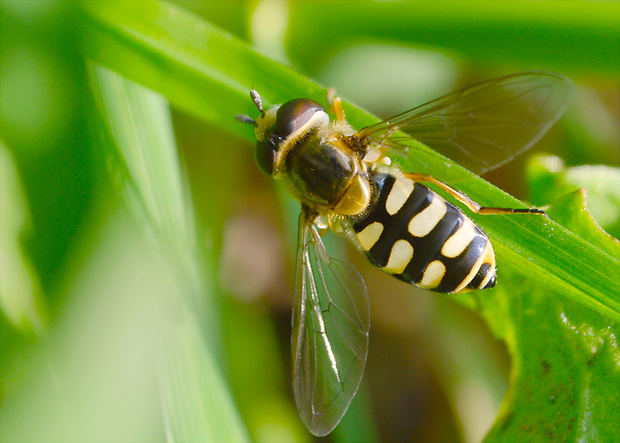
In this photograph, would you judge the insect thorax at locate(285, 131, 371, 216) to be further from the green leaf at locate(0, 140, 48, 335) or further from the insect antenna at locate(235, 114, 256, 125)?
the green leaf at locate(0, 140, 48, 335)

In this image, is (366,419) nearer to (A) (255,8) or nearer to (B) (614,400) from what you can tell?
(B) (614,400)

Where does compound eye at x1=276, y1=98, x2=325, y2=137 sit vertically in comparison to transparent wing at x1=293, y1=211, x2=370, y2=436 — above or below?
above

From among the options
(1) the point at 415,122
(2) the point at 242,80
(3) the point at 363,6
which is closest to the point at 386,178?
(1) the point at 415,122

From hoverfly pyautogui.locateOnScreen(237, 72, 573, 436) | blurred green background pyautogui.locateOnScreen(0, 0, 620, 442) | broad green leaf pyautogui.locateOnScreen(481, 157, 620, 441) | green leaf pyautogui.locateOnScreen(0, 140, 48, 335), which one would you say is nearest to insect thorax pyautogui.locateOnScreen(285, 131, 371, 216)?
hoverfly pyautogui.locateOnScreen(237, 72, 573, 436)

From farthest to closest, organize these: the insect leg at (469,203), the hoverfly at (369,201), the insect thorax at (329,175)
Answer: the insect thorax at (329,175)
the hoverfly at (369,201)
the insect leg at (469,203)

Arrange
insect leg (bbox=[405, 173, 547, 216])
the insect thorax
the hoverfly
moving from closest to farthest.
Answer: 1. insect leg (bbox=[405, 173, 547, 216])
2. the hoverfly
3. the insect thorax

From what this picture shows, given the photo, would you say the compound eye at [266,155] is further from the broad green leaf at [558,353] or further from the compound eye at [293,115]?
the broad green leaf at [558,353]

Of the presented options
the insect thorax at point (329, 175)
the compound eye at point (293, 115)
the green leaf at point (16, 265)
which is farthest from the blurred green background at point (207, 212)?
the insect thorax at point (329, 175)
